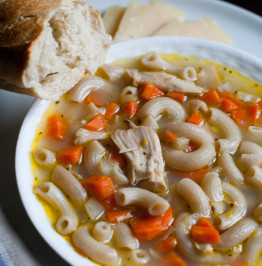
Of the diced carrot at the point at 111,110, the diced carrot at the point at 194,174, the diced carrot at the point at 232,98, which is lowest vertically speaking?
the diced carrot at the point at 111,110

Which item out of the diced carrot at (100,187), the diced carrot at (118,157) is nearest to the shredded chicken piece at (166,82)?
the diced carrot at (118,157)

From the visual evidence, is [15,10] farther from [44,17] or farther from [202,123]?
[202,123]

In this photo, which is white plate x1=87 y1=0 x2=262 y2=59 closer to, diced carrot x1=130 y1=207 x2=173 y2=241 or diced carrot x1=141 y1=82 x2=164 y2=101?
diced carrot x1=141 y1=82 x2=164 y2=101

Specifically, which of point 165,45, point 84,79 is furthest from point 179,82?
point 84,79

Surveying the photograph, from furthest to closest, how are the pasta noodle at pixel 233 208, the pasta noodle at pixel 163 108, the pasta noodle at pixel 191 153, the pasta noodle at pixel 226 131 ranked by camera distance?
the pasta noodle at pixel 163 108 → the pasta noodle at pixel 226 131 → the pasta noodle at pixel 191 153 → the pasta noodle at pixel 233 208

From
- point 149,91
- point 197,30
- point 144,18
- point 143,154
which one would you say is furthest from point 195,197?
point 144,18

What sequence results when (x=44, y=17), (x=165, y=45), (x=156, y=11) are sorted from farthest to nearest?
(x=156, y=11)
(x=165, y=45)
(x=44, y=17)

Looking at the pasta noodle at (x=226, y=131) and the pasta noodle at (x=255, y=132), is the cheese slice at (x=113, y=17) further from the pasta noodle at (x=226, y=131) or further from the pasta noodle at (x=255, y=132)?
the pasta noodle at (x=255, y=132)
